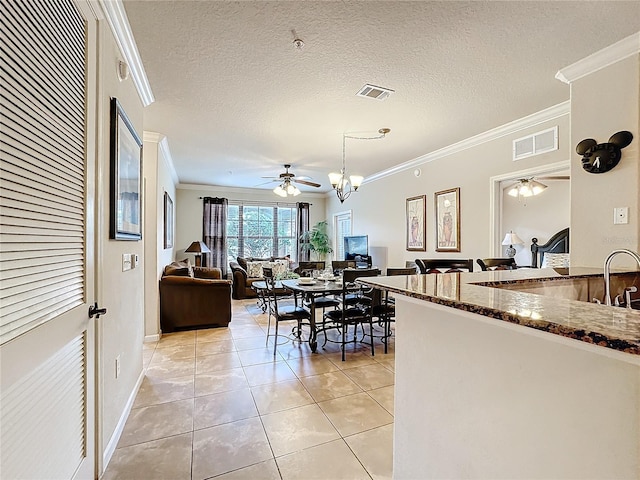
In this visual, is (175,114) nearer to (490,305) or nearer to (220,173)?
(220,173)

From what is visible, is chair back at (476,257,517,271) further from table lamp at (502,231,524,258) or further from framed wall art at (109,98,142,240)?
framed wall art at (109,98,142,240)

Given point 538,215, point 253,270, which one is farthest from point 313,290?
point 538,215

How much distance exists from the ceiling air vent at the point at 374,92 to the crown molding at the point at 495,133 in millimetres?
1757

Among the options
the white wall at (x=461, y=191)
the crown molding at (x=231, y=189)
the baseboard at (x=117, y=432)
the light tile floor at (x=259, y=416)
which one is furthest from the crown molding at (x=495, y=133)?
the baseboard at (x=117, y=432)

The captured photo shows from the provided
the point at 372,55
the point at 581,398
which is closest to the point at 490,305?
the point at 581,398

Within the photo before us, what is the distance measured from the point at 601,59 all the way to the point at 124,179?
356 cm

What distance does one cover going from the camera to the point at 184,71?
254cm

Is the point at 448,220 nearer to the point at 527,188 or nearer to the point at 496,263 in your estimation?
the point at 496,263

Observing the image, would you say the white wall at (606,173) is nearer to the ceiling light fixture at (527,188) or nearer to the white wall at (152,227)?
the ceiling light fixture at (527,188)

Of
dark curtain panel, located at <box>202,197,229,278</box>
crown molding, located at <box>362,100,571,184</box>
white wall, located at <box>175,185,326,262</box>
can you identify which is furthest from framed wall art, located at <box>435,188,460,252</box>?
dark curtain panel, located at <box>202,197,229,278</box>

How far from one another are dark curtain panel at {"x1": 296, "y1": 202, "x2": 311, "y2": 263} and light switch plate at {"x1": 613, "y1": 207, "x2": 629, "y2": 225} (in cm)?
679

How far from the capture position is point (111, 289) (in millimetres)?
1935

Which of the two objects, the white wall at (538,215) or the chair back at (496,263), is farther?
the white wall at (538,215)

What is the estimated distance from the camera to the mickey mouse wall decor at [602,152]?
233cm
